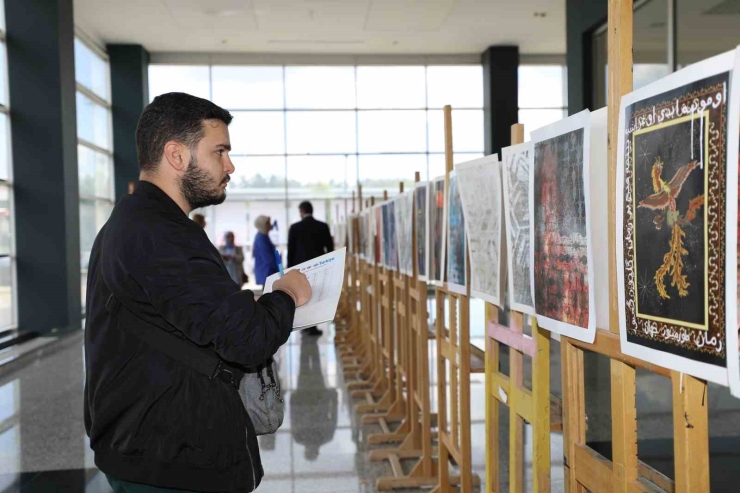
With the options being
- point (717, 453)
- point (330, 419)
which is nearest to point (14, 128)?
point (330, 419)

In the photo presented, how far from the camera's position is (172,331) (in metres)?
1.45

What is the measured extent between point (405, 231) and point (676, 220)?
2912 mm

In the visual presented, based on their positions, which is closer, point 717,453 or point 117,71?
point 717,453

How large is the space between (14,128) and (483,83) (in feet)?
29.2

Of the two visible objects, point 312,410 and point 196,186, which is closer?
point 196,186

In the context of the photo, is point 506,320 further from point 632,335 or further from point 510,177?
point 632,335

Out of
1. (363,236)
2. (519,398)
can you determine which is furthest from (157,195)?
(363,236)

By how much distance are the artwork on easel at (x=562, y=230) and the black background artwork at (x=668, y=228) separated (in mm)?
248

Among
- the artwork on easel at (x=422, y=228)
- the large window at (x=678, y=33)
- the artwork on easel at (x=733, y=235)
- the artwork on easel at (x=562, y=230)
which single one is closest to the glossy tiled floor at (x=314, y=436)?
the artwork on easel at (x=422, y=228)

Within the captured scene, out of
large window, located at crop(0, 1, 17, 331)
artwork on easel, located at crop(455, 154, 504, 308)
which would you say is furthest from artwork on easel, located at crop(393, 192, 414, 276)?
large window, located at crop(0, 1, 17, 331)

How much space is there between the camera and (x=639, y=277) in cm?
123

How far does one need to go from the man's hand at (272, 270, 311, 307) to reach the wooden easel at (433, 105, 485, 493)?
4.03 ft

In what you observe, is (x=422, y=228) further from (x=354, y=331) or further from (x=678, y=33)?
(x=354, y=331)

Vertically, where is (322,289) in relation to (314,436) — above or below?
above
